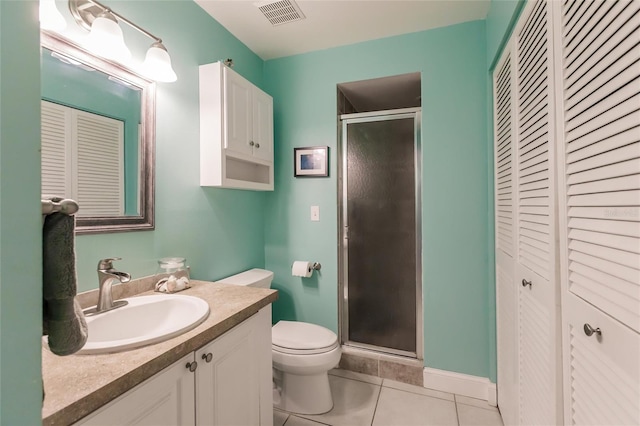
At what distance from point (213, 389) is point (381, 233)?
1.51 m

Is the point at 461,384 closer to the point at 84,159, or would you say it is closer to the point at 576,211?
the point at 576,211

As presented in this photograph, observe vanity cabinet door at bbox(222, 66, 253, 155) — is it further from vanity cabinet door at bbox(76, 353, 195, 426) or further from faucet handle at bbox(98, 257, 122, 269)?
vanity cabinet door at bbox(76, 353, 195, 426)

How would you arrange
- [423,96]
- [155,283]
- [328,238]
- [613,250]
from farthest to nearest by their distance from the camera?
1. [328,238]
2. [423,96]
3. [155,283]
4. [613,250]

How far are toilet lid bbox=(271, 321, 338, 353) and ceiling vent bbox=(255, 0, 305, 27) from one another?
2.02 metres

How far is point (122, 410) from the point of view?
695 mm

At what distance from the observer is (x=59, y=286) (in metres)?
0.39

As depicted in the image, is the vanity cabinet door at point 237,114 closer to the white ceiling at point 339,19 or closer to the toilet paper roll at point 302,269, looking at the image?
the white ceiling at point 339,19

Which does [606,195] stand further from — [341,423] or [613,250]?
[341,423]

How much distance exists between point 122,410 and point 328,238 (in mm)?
1624

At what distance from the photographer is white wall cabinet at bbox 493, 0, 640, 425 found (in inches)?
22.4

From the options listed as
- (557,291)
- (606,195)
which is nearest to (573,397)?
(557,291)

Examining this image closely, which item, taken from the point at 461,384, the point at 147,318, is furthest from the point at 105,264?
the point at 461,384

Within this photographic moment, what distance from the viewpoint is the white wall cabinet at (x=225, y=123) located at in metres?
1.66

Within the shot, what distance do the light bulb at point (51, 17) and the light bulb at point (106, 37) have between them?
0.30 feet
